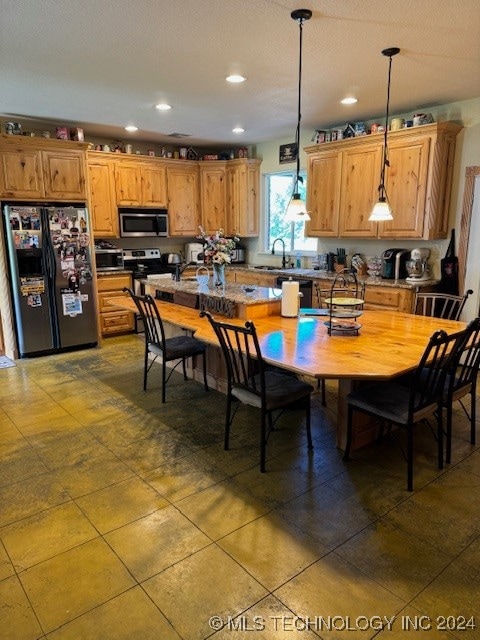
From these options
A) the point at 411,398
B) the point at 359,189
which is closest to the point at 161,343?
the point at 411,398

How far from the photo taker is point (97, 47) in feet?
9.54

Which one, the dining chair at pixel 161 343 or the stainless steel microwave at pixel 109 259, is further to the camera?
the stainless steel microwave at pixel 109 259

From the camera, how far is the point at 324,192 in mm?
5395

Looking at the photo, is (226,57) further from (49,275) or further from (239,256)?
(239,256)

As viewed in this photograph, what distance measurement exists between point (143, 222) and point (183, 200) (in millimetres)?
742

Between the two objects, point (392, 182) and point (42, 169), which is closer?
point (392, 182)

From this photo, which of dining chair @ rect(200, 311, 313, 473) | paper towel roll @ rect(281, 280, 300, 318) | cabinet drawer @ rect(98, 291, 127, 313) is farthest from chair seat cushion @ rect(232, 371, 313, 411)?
cabinet drawer @ rect(98, 291, 127, 313)

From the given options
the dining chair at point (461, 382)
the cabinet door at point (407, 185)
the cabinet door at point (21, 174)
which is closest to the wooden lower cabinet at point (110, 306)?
the cabinet door at point (21, 174)

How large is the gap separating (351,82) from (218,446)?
3.13 meters

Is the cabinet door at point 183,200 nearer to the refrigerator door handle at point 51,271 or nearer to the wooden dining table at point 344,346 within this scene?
the refrigerator door handle at point 51,271

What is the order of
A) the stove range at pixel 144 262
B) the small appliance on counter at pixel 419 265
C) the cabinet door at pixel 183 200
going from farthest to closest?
the cabinet door at pixel 183 200 < the stove range at pixel 144 262 < the small appliance on counter at pixel 419 265

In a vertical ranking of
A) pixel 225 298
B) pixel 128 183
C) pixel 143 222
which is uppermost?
pixel 128 183

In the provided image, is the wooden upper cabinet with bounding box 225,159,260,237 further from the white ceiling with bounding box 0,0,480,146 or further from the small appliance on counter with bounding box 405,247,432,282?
the small appliance on counter with bounding box 405,247,432,282

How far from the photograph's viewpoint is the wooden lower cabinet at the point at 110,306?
5746 mm
